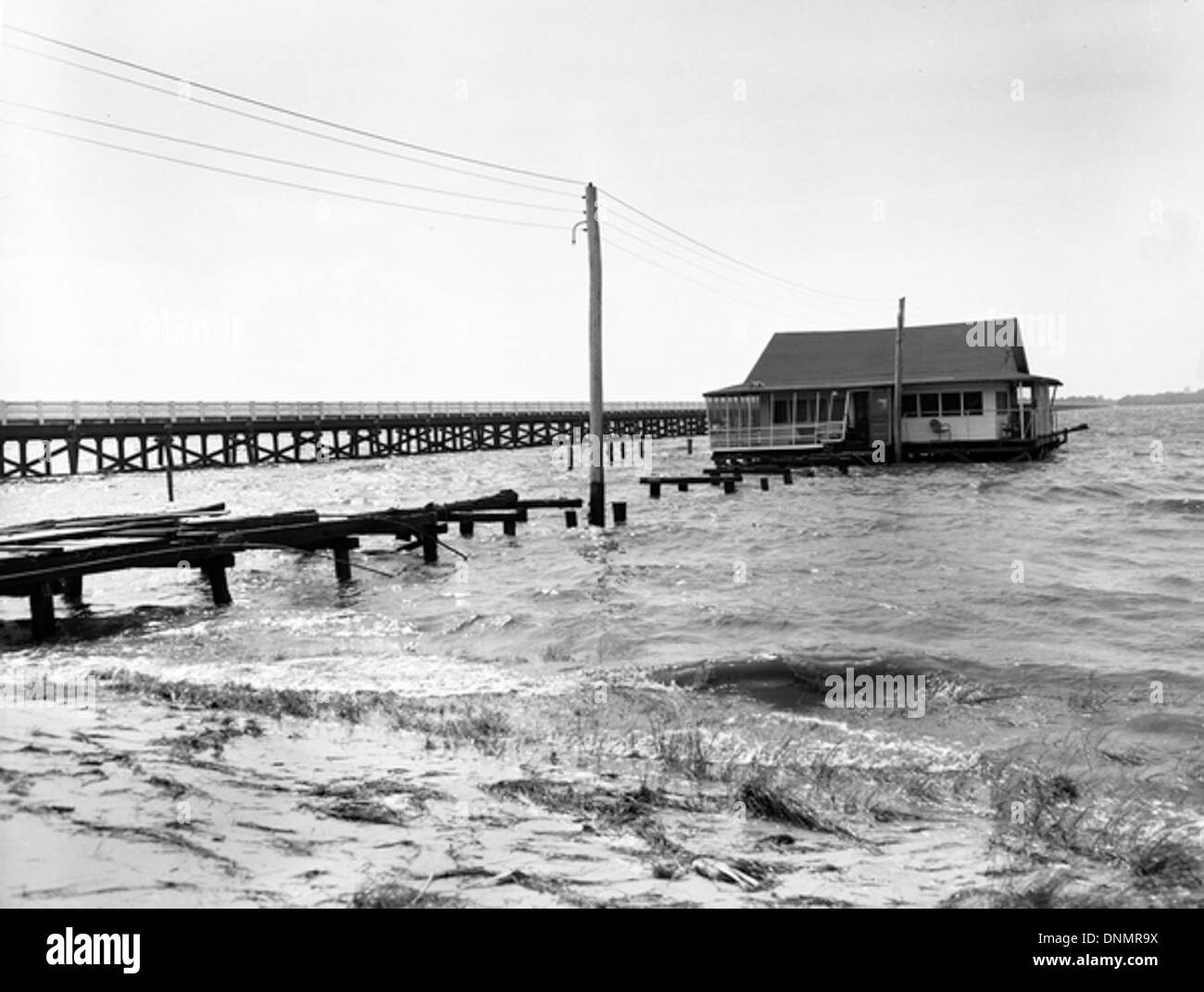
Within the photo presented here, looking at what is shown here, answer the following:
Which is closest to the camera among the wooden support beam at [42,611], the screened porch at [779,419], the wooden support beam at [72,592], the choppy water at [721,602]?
the choppy water at [721,602]

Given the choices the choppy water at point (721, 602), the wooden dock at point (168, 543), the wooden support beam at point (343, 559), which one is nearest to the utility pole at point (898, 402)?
the choppy water at point (721, 602)

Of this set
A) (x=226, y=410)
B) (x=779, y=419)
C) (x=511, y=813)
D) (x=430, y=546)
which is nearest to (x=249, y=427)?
(x=226, y=410)

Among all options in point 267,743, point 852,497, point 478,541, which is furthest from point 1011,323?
point 267,743

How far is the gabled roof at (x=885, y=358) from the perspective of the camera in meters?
42.6

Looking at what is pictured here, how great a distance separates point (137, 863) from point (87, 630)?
10.2m

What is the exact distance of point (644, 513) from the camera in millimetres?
29016

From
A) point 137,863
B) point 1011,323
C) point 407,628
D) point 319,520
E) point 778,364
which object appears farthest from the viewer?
point 778,364

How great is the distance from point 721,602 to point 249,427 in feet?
142

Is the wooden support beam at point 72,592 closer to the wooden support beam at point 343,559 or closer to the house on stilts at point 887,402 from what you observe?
the wooden support beam at point 343,559

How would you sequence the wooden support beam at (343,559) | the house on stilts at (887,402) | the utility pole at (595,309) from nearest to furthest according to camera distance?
1. the wooden support beam at (343,559)
2. the utility pole at (595,309)
3. the house on stilts at (887,402)

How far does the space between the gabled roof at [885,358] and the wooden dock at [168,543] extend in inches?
1026
